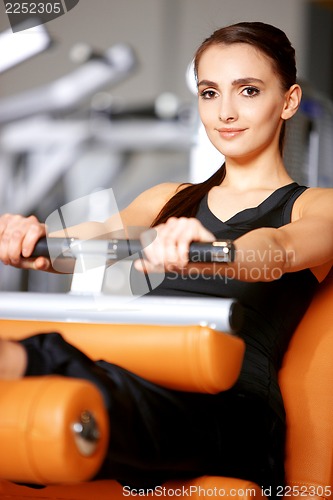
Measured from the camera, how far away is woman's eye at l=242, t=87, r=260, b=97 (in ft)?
3.11

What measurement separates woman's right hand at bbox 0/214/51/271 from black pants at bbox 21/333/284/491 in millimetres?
179

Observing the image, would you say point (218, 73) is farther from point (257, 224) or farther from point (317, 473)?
point (317, 473)

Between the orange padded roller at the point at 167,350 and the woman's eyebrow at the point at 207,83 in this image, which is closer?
the orange padded roller at the point at 167,350

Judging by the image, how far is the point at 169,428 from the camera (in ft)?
2.31

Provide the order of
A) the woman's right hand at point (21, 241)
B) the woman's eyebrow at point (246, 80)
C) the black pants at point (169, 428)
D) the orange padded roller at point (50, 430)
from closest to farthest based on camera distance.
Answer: the orange padded roller at point (50, 430), the black pants at point (169, 428), the woman's right hand at point (21, 241), the woman's eyebrow at point (246, 80)

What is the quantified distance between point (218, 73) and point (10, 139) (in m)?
1.54

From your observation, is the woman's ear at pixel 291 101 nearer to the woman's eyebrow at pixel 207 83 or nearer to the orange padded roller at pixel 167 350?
the woman's eyebrow at pixel 207 83

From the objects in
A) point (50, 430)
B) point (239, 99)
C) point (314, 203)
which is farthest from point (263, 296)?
point (50, 430)

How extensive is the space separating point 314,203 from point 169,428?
1.16ft

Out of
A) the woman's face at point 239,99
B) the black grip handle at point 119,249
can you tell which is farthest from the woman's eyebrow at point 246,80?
the black grip handle at point 119,249

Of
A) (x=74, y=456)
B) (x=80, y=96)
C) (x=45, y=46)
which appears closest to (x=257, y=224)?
(x=74, y=456)

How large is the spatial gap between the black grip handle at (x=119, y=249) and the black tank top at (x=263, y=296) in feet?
0.54

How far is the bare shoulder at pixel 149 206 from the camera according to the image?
43.9 inches

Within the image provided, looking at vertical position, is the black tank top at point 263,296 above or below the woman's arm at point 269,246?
below
